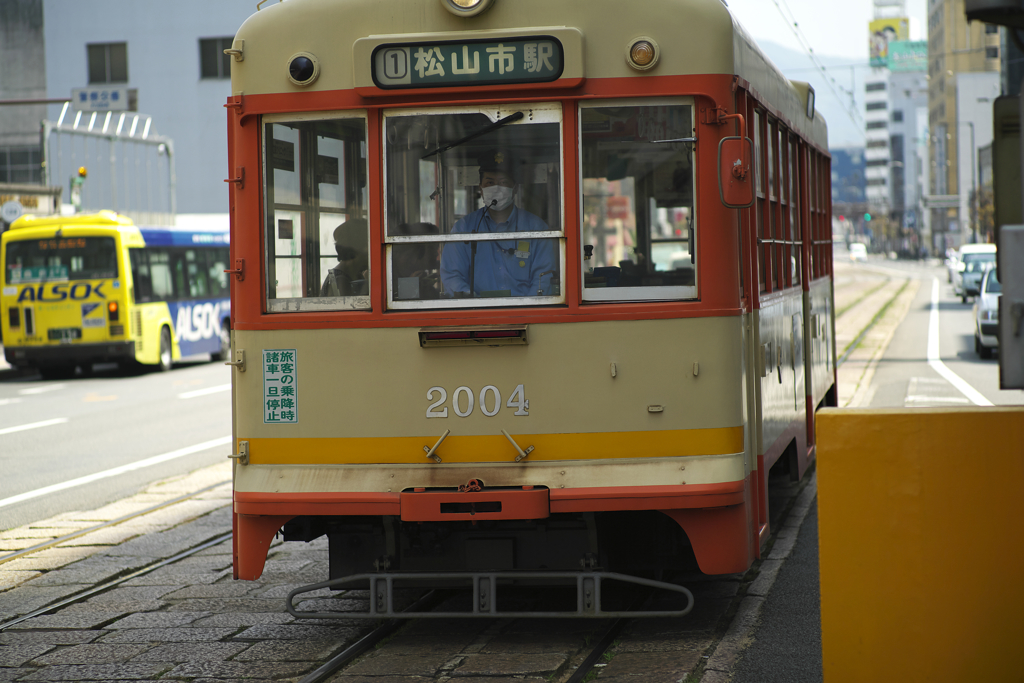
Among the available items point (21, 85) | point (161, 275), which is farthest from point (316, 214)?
point (21, 85)

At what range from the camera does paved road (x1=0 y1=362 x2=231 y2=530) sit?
10984mm

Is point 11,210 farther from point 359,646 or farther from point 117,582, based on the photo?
point 359,646

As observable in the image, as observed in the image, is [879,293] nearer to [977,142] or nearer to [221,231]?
[221,231]

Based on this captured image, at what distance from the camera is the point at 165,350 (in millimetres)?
24703

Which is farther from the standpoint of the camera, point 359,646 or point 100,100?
point 100,100

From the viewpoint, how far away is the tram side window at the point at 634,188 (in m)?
5.42

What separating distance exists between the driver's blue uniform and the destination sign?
572 millimetres

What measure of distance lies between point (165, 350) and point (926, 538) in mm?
22042

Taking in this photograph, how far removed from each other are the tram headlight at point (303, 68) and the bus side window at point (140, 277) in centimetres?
1888

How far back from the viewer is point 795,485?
33.2 feet

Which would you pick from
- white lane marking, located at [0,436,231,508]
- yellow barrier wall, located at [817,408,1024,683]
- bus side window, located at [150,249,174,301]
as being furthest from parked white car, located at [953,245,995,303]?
yellow barrier wall, located at [817,408,1024,683]

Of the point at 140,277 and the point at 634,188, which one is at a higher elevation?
the point at 140,277

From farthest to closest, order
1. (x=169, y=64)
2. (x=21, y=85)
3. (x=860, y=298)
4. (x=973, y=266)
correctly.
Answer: (x=21, y=85) < (x=169, y=64) < (x=860, y=298) < (x=973, y=266)

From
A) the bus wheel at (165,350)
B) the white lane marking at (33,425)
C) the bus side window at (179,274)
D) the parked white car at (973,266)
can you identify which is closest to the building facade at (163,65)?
the bus side window at (179,274)
